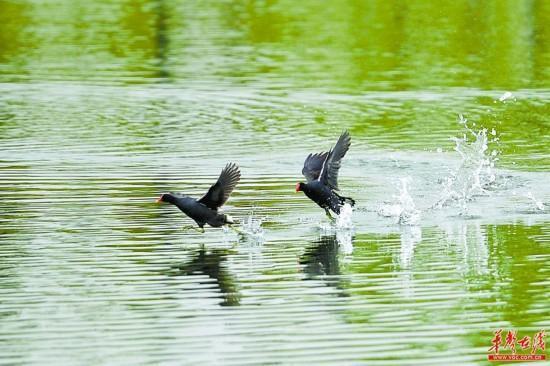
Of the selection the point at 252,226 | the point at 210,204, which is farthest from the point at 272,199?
the point at 210,204

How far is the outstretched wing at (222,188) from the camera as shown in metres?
15.4

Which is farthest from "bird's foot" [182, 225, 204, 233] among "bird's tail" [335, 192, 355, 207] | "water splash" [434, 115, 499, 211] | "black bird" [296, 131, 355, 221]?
"water splash" [434, 115, 499, 211]

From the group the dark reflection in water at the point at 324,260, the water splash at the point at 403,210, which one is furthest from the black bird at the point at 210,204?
the water splash at the point at 403,210

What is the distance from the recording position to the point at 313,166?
17.3 meters

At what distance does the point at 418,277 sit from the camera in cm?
1377

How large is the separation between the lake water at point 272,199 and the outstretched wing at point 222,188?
466 millimetres

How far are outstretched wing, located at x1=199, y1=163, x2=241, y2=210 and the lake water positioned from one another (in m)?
0.47

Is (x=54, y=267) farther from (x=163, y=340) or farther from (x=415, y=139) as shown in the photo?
(x=415, y=139)

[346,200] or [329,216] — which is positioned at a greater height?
[346,200]

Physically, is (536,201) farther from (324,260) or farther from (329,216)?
(324,260)

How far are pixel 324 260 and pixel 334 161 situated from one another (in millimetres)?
2490

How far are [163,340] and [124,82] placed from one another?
2024cm

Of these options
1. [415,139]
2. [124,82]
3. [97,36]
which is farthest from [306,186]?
[97,36]

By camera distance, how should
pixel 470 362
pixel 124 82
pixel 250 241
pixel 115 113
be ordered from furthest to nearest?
pixel 124 82 < pixel 115 113 < pixel 250 241 < pixel 470 362
